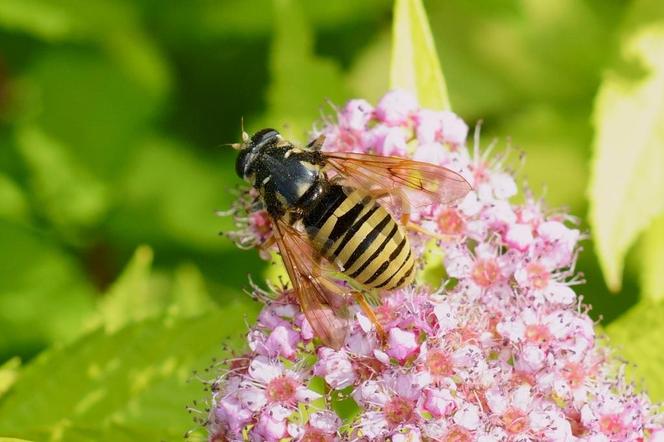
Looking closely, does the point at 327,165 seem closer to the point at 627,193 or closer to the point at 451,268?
the point at 451,268

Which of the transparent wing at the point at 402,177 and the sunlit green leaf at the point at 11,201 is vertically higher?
the sunlit green leaf at the point at 11,201

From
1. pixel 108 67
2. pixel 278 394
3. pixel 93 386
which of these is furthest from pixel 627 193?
pixel 108 67

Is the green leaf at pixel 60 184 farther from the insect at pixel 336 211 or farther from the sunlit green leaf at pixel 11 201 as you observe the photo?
the insect at pixel 336 211

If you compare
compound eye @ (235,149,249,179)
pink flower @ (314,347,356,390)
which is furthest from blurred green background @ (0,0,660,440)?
pink flower @ (314,347,356,390)

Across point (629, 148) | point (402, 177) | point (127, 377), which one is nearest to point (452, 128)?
point (402, 177)

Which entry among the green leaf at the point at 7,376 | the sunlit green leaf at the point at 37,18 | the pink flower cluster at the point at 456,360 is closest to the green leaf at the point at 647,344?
the pink flower cluster at the point at 456,360

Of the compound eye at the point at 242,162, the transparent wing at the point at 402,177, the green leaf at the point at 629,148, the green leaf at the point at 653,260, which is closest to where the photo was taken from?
the transparent wing at the point at 402,177
